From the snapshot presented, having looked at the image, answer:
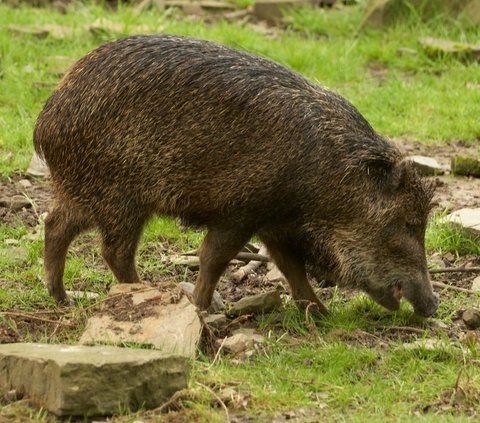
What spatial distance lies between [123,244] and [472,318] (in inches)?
74.6

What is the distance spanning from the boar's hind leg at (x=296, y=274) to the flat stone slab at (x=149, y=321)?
0.82 meters

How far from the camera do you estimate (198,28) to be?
11.4 metres

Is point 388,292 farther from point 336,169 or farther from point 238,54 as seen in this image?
point 238,54

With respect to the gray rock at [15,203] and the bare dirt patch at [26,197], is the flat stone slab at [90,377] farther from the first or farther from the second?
the gray rock at [15,203]

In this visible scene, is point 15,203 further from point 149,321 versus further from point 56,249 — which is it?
point 149,321

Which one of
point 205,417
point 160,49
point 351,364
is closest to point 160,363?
point 205,417

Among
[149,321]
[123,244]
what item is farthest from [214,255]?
[149,321]

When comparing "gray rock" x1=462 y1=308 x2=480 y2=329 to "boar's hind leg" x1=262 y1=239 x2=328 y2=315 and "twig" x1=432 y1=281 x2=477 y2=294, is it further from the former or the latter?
"boar's hind leg" x1=262 y1=239 x2=328 y2=315

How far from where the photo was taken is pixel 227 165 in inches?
243

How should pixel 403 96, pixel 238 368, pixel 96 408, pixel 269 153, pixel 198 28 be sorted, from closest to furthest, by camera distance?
pixel 96 408, pixel 238 368, pixel 269 153, pixel 403 96, pixel 198 28

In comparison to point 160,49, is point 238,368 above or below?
below

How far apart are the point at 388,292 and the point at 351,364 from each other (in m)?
0.74

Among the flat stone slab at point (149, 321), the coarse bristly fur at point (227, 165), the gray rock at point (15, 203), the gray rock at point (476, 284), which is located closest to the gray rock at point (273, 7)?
the gray rock at point (15, 203)

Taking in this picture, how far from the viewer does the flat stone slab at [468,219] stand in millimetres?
7410
